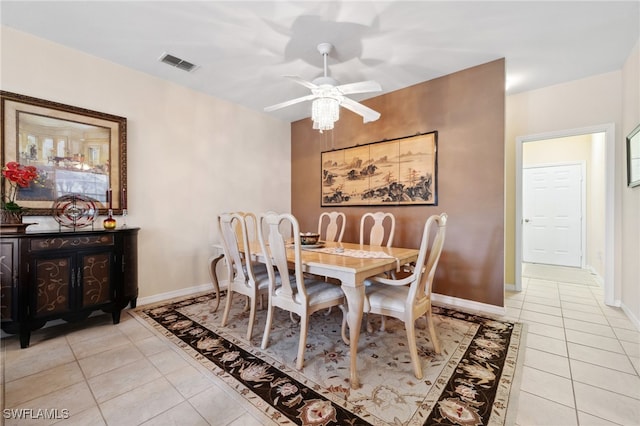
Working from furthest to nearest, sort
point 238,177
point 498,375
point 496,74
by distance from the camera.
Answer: point 238,177 < point 496,74 < point 498,375

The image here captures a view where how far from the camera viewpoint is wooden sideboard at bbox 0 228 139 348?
2.07m

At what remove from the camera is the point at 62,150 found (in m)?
2.58

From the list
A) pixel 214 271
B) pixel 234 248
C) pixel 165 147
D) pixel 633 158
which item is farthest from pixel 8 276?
pixel 633 158

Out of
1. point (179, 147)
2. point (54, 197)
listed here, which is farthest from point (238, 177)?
point (54, 197)

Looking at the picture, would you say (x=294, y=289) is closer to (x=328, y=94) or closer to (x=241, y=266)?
(x=241, y=266)

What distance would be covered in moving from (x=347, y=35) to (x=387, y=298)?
2.27 metres

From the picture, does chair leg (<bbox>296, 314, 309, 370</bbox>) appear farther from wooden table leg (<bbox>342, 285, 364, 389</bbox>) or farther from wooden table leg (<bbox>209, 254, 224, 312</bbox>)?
wooden table leg (<bbox>209, 254, 224, 312</bbox>)

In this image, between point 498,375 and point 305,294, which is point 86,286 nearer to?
point 305,294

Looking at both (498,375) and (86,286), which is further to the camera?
(86,286)

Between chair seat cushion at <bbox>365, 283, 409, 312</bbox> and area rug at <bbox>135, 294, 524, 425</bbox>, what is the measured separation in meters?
0.42

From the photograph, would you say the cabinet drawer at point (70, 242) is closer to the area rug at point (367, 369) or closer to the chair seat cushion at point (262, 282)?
the area rug at point (367, 369)

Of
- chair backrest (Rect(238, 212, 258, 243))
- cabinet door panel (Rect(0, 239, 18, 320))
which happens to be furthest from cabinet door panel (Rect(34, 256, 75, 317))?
chair backrest (Rect(238, 212, 258, 243))

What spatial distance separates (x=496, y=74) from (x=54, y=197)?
180 inches

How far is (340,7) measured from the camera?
6.84ft
